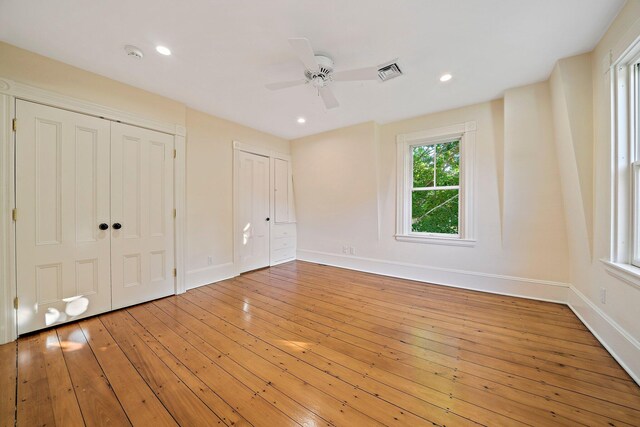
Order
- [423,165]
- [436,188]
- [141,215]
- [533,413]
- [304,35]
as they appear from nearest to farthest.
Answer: [533,413]
[304,35]
[141,215]
[436,188]
[423,165]

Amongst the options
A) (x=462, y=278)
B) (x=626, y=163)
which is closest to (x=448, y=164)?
(x=462, y=278)

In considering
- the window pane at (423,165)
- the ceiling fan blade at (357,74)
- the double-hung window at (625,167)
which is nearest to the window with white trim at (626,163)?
the double-hung window at (625,167)

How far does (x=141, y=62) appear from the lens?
7.59ft

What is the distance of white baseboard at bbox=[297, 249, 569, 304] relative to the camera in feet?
9.29

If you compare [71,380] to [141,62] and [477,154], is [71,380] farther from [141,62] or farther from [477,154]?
[477,154]

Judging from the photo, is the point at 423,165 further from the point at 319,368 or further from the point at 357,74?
the point at 319,368

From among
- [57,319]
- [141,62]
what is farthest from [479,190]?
[57,319]

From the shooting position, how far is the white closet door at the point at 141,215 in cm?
267

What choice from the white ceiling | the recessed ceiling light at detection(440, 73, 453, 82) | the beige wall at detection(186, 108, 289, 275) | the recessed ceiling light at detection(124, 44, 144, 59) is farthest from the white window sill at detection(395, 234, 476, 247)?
the recessed ceiling light at detection(124, 44, 144, 59)

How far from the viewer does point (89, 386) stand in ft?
5.11

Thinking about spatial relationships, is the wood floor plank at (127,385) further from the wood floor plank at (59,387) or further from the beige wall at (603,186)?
the beige wall at (603,186)

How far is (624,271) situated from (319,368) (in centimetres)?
236

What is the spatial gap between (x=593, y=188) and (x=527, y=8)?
5.61 feet

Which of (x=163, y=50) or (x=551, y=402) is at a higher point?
(x=163, y=50)
